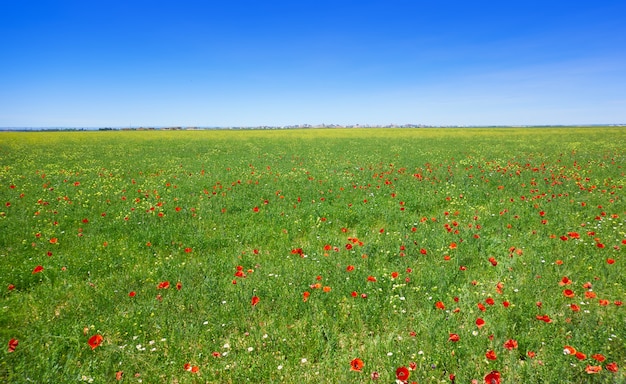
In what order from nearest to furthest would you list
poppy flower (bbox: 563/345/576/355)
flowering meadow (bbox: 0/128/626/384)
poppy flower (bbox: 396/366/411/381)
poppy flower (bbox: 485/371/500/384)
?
poppy flower (bbox: 485/371/500/384) → poppy flower (bbox: 396/366/411/381) → poppy flower (bbox: 563/345/576/355) → flowering meadow (bbox: 0/128/626/384)

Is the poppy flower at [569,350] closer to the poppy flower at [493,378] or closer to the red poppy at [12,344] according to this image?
the poppy flower at [493,378]

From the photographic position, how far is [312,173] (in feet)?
50.5

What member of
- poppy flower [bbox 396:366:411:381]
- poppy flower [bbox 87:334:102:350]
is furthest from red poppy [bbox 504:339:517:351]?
poppy flower [bbox 87:334:102:350]

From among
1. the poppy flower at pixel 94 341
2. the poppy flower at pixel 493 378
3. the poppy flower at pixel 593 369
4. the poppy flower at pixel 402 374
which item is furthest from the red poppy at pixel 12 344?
the poppy flower at pixel 593 369

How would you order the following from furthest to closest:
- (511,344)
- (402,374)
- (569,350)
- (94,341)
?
1. (94,341)
2. (511,344)
3. (569,350)
4. (402,374)

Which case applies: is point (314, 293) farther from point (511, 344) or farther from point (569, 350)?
point (569, 350)

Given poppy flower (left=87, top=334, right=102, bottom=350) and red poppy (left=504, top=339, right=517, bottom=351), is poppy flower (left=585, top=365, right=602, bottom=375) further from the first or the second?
poppy flower (left=87, top=334, right=102, bottom=350)

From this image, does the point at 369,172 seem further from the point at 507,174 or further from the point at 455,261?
the point at 455,261

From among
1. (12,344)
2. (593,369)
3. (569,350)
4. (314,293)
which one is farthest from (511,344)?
(12,344)

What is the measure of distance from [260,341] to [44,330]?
8.80 feet

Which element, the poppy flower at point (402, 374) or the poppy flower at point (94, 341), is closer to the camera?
the poppy flower at point (402, 374)

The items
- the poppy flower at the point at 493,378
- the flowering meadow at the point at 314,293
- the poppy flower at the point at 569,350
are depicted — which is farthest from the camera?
the flowering meadow at the point at 314,293

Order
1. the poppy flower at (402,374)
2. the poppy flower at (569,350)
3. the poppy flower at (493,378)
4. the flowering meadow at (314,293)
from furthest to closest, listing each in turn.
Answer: the flowering meadow at (314,293), the poppy flower at (569,350), the poppy flower at (402,374), the poppy flower at (493,378)

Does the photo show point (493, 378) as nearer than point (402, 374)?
Yes
